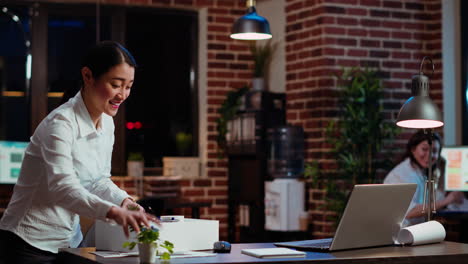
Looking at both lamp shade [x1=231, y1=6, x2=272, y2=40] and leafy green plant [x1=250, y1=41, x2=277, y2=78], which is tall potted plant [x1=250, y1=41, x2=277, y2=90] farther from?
lamp shade [x1=231, y1=6, x2=272, y2=40]

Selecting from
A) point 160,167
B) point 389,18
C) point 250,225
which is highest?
point 389,18

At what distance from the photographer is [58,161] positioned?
2.56 metres

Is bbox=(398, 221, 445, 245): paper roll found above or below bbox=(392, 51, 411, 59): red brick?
below

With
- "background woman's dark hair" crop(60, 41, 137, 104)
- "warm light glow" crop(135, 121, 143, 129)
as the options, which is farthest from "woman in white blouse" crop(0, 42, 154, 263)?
"warm light glow" crop(135, 121, 143, 129)

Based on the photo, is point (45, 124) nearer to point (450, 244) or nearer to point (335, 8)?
point (450, 244)

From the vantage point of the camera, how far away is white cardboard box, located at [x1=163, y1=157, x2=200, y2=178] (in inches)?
295

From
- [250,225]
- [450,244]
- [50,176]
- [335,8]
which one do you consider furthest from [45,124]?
[250,225]

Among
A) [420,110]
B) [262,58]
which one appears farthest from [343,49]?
[420,110]

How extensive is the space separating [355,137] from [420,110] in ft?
9.28

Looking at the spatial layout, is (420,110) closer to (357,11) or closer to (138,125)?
(357,11)

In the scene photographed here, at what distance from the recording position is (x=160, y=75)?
7.83m

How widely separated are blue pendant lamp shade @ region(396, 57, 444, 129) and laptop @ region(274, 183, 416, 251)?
332 mm

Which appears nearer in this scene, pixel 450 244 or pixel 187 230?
pixel 187 230

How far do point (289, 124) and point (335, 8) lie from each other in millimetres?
1100
